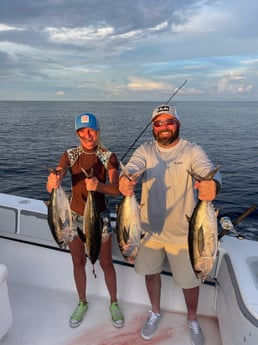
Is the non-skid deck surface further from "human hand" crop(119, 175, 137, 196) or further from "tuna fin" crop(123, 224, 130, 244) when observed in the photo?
"human hand" crop(119, 175, 137, 196)

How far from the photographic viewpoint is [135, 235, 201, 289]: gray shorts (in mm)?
2791

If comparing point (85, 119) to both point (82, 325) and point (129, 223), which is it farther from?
point (82, 325)

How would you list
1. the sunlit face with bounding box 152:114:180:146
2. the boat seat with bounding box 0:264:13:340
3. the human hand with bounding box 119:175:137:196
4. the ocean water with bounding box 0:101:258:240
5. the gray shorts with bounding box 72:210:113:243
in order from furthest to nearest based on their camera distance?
the ocean water with bounding box 0:101:258:240, the gray shorts with bounding box 72:210:113:243, the boat seat with bounding box 0:264:13:340, the sunlit face with bounding box 152:114:180:146, the human hand with bounding box 119:175:137:196

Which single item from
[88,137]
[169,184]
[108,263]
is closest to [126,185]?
[169,184]

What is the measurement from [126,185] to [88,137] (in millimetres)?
771

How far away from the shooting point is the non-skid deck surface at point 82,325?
3.12m

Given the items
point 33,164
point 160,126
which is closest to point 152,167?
point 160,126

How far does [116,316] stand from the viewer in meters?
3.30

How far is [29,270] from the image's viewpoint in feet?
13.2

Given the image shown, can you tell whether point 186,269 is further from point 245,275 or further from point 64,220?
point 64,220

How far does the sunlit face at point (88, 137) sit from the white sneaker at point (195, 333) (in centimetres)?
196

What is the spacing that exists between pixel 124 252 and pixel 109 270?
729 millimetres

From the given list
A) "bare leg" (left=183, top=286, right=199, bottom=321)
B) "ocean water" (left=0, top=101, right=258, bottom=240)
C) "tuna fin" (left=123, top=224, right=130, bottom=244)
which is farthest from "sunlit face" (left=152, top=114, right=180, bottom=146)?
"ocean water" (left=0, top=101, right=258, bottom=240)

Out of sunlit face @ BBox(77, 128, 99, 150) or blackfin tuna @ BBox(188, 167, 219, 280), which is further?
sunlit face @ BBox(77, 128, 99, 150)
